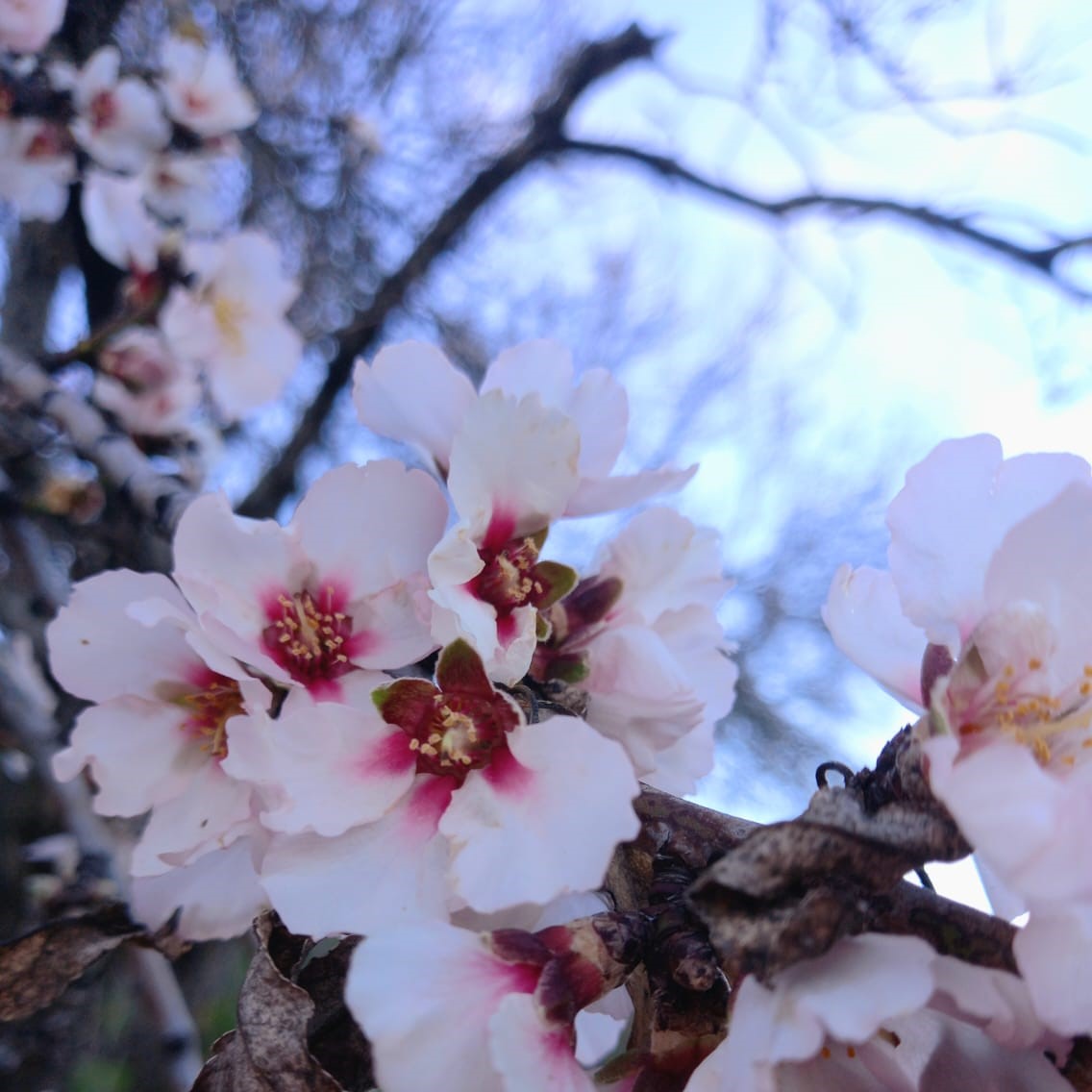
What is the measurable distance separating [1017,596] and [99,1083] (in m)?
2.19

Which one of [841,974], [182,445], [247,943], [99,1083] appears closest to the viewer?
[841,974]

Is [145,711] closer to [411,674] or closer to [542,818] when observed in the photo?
[411,674]

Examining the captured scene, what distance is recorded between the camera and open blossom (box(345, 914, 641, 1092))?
27 cm

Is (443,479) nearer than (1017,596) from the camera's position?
No

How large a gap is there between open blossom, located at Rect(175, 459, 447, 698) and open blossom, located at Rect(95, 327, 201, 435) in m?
0.91

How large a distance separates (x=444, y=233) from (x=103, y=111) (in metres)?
1.47

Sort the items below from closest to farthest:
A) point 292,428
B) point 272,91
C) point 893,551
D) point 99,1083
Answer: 1. point 893,551
2. point 99,1083
3. point 272,91
4. point 292,428

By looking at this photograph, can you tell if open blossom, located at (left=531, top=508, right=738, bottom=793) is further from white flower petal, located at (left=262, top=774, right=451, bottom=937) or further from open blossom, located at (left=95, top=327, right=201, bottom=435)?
open blossom, located at (left=95, top=327, right=201, bottom=435)

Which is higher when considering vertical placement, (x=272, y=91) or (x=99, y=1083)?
(x=272, y=91)

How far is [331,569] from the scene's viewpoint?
42 cm

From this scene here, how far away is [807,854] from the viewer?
25 cm

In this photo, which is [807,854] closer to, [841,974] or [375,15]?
[841,974]

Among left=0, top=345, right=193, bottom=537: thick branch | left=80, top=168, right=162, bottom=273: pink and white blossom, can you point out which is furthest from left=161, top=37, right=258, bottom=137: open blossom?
left=0, top=345, right=193, bottom=537: thick branch

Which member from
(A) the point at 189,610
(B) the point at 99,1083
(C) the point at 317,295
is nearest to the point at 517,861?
(A) the point at 189,610
